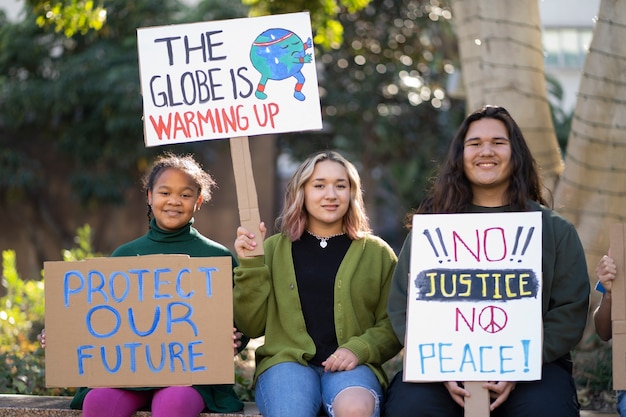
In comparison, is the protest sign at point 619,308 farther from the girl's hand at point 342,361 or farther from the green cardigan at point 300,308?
the girl's hand at point 342,361

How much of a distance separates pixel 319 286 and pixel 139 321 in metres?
0.77

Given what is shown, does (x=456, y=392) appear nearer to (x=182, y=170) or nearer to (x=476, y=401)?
(x=476, y=401)

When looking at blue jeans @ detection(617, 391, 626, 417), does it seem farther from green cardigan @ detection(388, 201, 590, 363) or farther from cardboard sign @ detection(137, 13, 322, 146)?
cardboard sign @ detection(137, 13, 322, 146)

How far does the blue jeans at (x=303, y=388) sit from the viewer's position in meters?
3.65

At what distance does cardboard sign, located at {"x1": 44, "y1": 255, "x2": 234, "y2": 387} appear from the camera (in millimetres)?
3738

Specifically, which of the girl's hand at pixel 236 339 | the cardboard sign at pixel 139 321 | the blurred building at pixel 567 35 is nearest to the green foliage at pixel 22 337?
the cardboard sign at pixel 139 321

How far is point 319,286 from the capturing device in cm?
396

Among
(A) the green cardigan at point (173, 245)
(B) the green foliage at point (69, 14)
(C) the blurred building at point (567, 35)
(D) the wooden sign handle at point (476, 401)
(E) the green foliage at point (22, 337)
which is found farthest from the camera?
(C) the blurred building at point (567, 35)

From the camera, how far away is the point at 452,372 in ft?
11.3

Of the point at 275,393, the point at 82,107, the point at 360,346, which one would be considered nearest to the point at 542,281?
the point at 360,346

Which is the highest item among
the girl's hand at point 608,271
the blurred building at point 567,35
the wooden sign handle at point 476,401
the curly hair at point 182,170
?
the blurred building at point 567,35

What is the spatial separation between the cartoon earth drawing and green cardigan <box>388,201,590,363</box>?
89 centimetres

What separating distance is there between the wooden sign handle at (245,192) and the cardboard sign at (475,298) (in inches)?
27.4

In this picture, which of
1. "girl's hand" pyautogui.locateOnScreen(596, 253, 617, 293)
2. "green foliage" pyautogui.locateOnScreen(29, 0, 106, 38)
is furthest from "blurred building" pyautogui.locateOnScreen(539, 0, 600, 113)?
"girl's hand" pyautogui.locateOnScreen(596, 253, 617, 293)
